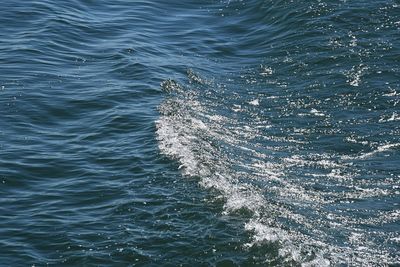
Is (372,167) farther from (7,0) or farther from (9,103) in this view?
(7,0)

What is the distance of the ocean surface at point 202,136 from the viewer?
18.6 meters

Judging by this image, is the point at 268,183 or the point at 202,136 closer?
the point at 268,183

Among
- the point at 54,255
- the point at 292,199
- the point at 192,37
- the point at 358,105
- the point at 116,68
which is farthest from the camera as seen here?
the point at 192,37

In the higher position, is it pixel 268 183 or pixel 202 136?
pixel 202 136

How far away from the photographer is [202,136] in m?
24.3

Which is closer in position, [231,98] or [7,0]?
[231,98]

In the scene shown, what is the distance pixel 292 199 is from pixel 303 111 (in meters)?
7.00

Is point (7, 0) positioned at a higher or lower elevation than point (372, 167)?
higher

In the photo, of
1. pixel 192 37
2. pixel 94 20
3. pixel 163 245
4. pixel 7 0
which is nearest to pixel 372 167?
pixel 163 245

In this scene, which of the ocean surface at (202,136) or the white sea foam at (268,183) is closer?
the white sea foam at (268,183)

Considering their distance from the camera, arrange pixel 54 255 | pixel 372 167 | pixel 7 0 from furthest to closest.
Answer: pixel 7 0 → pixel 372 167 → pixel 54 255

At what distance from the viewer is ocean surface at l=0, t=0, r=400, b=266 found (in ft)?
61.1

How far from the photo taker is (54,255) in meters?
18.3

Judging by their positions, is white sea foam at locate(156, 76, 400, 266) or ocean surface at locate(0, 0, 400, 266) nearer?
white sea foam at locate(156, 76, 400, 266)
